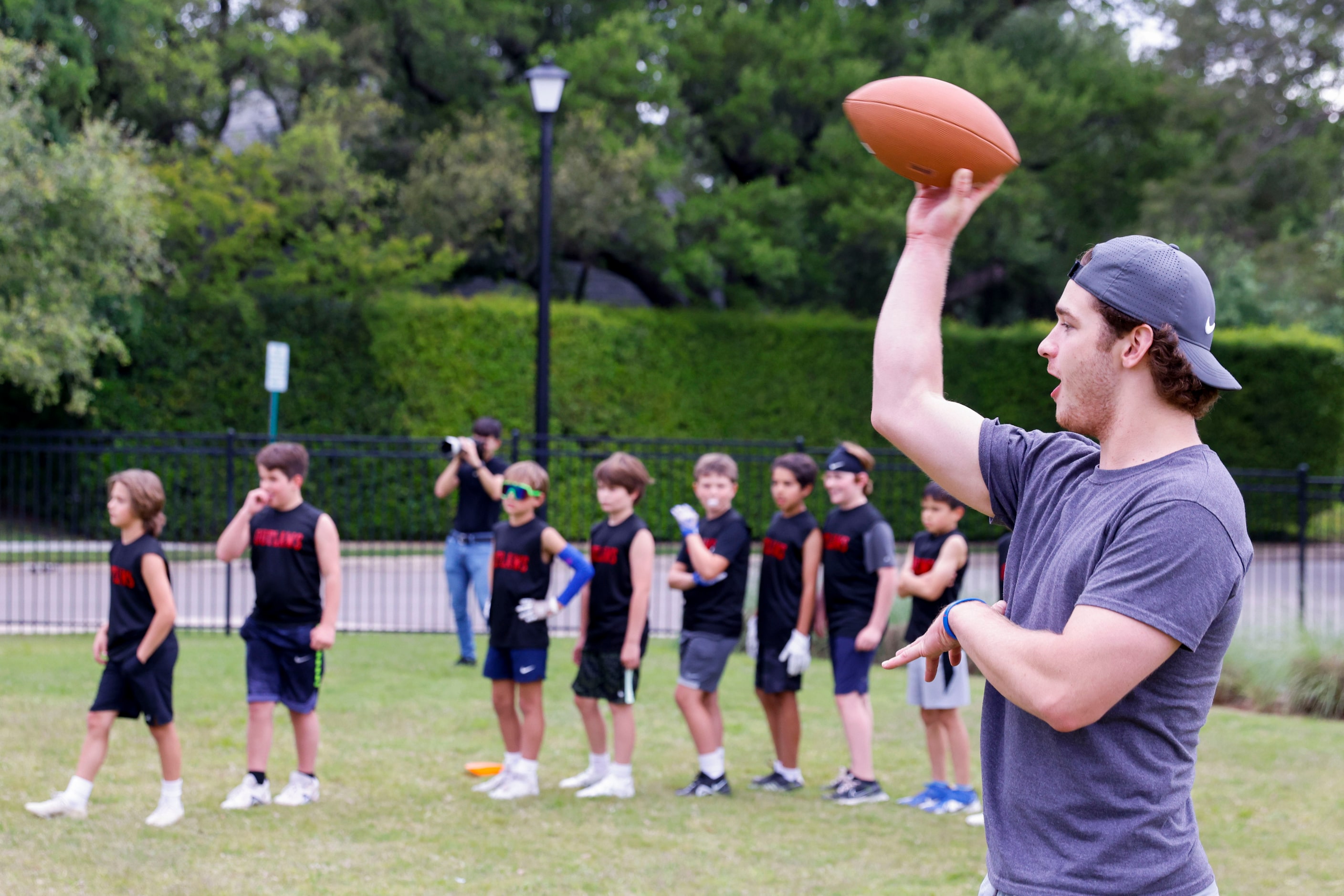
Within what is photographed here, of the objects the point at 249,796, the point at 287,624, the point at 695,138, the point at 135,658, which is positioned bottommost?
the point at 249,796

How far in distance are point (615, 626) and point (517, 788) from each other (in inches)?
40.7

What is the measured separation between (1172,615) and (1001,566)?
504 centimetres

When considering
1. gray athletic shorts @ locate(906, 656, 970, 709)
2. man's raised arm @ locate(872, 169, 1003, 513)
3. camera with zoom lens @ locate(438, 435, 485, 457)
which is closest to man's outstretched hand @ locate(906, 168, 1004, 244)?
man's raised arm @ locate(872, 169, 1003, 513)

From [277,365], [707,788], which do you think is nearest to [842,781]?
[707,788]

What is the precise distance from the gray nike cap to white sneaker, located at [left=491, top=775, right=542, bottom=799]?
5346 millimetres

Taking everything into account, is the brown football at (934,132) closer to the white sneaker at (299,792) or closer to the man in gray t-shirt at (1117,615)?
the man in gray t-shirt at (1117,615)

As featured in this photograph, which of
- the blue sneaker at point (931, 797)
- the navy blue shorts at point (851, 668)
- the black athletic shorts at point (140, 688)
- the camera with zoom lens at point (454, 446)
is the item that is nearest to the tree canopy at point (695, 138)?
the camera with zoom lens at point (454, 446)

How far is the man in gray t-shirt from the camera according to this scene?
6.23 feet

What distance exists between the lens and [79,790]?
19.8 feet

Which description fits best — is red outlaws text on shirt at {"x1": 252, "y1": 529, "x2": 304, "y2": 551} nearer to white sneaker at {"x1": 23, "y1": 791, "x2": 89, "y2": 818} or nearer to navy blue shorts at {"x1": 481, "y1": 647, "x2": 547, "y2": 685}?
navy blue shorts at {"x1": 481, "y1": 647, "x2": 547, "y2": 685}

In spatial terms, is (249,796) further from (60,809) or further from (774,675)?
(774,675)

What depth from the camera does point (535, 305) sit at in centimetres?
1969

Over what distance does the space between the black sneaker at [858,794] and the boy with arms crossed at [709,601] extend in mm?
613

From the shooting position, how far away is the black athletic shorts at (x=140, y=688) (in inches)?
235
